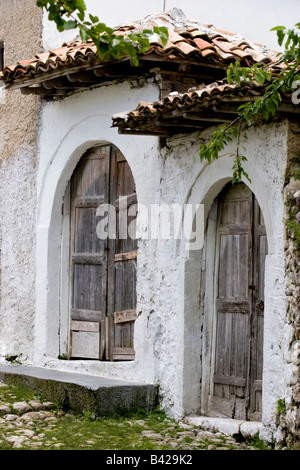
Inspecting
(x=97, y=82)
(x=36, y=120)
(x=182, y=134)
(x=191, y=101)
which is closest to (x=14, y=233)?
(x=36, y=120)

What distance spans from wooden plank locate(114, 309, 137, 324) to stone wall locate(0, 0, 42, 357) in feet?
4.83

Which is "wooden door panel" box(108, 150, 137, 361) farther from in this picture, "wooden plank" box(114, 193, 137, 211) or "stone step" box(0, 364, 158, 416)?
"stone step" box(0, 364, 158, 416)

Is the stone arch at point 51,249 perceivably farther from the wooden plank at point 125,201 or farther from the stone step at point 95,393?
the stone step at point 95,393

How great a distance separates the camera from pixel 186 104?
6.52 m

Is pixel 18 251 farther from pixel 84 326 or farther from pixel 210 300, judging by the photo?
pixel 210 300

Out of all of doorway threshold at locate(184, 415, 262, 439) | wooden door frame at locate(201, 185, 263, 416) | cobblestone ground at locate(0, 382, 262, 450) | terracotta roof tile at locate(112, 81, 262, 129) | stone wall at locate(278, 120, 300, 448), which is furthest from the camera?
wooden door frame at locate(201, 185, 263, 416)

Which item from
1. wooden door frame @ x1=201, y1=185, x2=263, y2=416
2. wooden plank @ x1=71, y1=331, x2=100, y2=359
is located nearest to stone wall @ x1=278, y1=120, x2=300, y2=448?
wooden door frame @ x1=201, y1=185, x2=263, y2=416

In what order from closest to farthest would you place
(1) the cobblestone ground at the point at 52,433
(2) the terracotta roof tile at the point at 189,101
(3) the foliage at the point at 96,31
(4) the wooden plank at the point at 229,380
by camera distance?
(3) the foliage at the point at 96,31 < (2) the terracotta roof tile at the point at 189,101 < (1) the cobblestone ground at the point at 52,433 < (4) the wooden plank at the point at 229,380

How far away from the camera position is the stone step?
7.43 meters

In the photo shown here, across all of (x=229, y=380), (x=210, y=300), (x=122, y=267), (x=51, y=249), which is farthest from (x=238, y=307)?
(x=51, y=249)

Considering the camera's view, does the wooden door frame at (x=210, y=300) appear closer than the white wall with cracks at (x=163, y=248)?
No

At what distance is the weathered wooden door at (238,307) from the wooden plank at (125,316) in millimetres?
1237

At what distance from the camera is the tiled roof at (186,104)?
6.02m

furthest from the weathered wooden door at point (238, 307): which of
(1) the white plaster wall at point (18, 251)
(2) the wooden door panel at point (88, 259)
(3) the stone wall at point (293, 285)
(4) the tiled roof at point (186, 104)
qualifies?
(1) the white plaster wall at point (18, 251)
